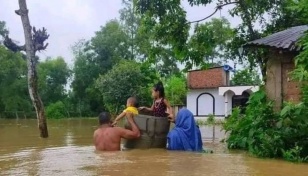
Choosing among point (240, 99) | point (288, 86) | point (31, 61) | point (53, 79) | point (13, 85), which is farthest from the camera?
point (53, 79)

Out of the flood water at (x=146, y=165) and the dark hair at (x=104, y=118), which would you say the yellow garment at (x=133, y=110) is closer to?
the dark hair at (x=104, y=118)

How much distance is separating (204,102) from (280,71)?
25640 mm

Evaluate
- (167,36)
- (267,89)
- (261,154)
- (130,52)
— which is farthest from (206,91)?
(261,154)

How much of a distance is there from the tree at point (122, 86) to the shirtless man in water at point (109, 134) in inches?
1051

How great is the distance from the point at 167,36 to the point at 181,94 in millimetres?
24332

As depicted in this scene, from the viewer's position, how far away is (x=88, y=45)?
51000 mm

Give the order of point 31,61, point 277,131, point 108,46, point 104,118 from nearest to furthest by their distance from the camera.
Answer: point 277,131
point 104,118
point 31,61
point 108,46

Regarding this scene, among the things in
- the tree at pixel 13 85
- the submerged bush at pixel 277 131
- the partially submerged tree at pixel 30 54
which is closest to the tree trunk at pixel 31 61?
the partially submerged tree at pixel 30 54

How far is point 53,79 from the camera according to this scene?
187ft

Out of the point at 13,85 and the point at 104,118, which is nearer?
the point at 104,118

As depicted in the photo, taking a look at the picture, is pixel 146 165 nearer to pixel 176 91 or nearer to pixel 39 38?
pixel 39 38

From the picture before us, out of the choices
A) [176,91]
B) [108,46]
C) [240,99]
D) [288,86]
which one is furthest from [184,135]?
[108,46]

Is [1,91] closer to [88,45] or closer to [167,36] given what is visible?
[88,45]

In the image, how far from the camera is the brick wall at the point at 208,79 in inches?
1412
